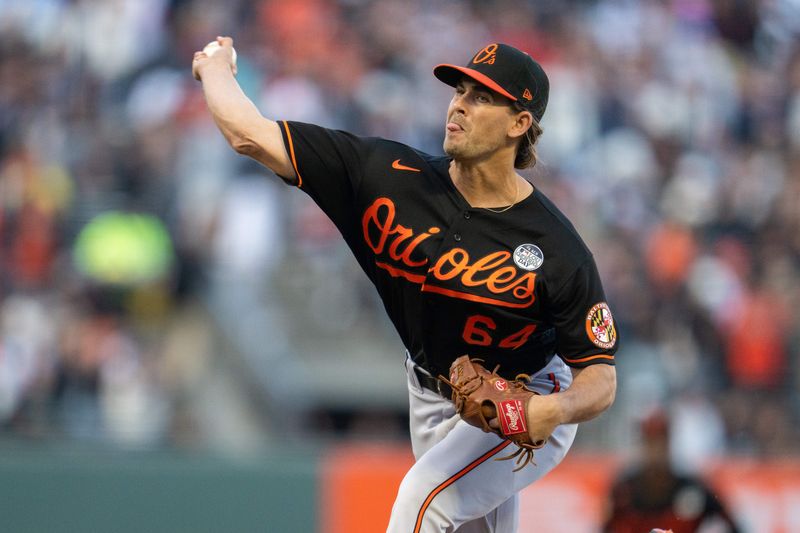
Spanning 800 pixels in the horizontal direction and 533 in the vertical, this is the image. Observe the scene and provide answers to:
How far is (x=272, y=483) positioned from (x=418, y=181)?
4.71m

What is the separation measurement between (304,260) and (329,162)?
580 cm

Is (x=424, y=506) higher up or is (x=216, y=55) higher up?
(x=216, y=55)

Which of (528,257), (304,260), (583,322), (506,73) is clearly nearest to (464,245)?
(528,257)

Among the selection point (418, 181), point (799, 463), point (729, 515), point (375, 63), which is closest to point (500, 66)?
point (418, 181)

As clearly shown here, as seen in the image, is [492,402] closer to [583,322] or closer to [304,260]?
[583,322]

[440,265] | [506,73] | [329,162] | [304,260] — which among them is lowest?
[304,260]

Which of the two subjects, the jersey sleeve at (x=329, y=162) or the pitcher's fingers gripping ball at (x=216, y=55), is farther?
the pitcher's fingers gripping ball at (x=216, y=55)

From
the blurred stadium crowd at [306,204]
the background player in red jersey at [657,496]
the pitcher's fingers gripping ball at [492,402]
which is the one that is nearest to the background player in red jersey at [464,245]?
the pitcher's fingers gripping ball at [492,402]

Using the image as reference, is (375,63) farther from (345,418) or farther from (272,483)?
(272,483)

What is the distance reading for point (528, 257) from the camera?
187 inches

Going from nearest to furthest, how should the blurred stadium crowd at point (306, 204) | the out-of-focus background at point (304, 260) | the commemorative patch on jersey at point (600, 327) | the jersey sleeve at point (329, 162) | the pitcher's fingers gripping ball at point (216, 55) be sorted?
the commemorative patch on jersey at point (600, 327) → the jersey sleeve at point (329, 162) → the pitcher's fingers gripping ball at point (216, 55) → the out-of-focus background at point (304, 260) → the blurred stadium crowd at point (306, 204)

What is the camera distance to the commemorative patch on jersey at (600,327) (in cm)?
468

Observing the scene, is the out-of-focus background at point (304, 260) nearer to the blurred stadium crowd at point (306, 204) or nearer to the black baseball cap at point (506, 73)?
the blurred stadium crowd at point (306, 204)

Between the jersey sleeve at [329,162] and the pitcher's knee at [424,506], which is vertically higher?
the jersey sleeve at [329,162]
